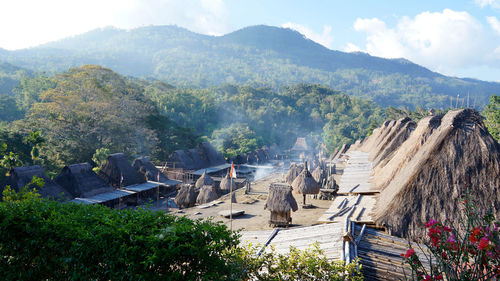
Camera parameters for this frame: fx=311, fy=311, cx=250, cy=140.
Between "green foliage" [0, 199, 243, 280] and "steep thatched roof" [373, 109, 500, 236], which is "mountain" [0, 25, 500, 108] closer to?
"steep thatched roof" [373, 109, 500, 236]

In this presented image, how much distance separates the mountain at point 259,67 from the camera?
120 m

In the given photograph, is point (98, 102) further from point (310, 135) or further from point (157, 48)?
point (157, 48)

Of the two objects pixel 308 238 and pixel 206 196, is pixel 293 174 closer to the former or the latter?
pixel 206 196

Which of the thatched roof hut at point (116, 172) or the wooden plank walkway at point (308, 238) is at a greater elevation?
the wooden plank walkway at point (308, 238)

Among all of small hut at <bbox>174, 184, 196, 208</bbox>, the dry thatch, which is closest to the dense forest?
small hut at <bbox>174, 184, 196, 208</bbox>

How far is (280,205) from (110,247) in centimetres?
803

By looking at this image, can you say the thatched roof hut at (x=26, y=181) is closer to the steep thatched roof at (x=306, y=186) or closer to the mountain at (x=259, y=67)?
the steep thatched roof at (x=306, y=186)

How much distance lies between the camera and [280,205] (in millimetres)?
11453

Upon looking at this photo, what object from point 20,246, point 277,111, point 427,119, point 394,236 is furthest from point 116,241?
point 277,111

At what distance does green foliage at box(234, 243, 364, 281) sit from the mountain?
103 metres

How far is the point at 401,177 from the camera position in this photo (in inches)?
295

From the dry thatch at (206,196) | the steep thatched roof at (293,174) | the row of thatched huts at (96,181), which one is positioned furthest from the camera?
the steep thatched roof at (293,174)

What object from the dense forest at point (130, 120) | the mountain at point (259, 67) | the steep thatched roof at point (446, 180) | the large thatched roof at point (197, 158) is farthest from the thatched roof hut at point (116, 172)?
the mountain at point (259, 67)

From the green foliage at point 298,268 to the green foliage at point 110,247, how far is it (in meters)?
0.42
